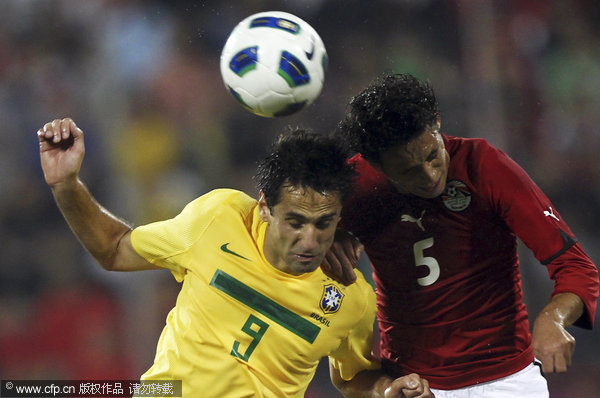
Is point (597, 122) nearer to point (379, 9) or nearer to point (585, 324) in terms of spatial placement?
point (379, 9)

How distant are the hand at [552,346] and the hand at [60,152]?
176cm

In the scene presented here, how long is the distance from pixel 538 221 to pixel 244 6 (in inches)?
170

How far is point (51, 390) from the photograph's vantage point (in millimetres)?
4547

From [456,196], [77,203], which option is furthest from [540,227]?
[77,203]

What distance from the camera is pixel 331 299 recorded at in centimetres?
300

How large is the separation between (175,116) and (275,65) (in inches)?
135

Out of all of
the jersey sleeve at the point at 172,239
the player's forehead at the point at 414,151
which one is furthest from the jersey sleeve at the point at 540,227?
the jersey sleeve at the point at 172,239

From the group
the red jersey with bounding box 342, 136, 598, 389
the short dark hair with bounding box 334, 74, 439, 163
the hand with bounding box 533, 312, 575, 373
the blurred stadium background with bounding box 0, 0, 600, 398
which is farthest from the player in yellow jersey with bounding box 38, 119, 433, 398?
the blurred stadium background with bounding box 0, 0, 600, 398

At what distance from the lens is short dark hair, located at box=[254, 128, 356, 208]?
286 cm

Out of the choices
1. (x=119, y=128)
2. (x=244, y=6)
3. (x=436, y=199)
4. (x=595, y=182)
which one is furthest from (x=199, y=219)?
(x=595, y=182)

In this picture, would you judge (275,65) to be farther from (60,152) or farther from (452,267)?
(452,267)

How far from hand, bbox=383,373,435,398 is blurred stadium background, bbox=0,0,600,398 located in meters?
2.76

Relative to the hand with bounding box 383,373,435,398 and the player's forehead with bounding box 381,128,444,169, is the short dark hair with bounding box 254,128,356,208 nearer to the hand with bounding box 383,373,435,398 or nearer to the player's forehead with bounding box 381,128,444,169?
the player's forehead with bounding box 381,128,444,169

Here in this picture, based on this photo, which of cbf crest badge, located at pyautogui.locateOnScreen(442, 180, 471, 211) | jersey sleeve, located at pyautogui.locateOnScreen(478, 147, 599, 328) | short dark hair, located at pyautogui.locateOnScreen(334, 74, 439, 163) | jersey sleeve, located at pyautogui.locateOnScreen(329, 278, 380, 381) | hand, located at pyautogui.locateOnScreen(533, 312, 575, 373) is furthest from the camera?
jersey sleeve, located at pyautogui.locateOnScreen(329, 278, 380, 381)
